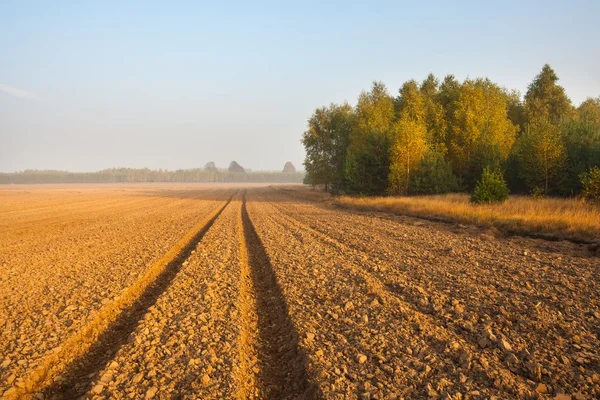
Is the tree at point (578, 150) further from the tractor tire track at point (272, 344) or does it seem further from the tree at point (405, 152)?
the tractor tire track at point (272, 344)

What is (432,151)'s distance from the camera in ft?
115

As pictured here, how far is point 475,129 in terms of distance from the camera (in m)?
35.4

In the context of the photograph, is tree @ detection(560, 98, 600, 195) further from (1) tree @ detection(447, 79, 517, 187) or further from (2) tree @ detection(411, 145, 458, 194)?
(2) tree @ detection(411, 145, 458, 194)

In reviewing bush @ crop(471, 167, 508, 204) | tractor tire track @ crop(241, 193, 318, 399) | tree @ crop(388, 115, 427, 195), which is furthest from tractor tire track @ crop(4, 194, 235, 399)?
tree @ crop(388, 115, 427, 195)

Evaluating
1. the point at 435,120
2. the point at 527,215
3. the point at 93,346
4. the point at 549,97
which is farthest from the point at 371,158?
the point at 93,346

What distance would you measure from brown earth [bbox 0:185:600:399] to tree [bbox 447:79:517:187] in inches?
971

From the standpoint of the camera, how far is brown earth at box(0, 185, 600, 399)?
4.46 metres

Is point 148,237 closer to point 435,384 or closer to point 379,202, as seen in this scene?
point 435,384

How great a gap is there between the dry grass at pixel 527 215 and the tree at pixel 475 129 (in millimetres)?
9678

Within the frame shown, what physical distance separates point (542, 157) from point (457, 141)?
33.2 ft

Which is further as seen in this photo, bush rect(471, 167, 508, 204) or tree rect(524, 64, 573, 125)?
tree rect(524, 64, 573, 125)

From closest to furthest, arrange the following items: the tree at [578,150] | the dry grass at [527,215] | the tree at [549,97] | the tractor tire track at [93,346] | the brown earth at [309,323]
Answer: the brown earth at [309,323] < the tractor tire track at [93,346] < the dry grass at [527,215] < the tree at [578,150] < the tree at [549,97]

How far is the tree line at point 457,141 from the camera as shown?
2792 cm

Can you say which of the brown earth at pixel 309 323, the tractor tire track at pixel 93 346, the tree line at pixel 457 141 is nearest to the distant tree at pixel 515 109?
the tree line at pixel 457 141
